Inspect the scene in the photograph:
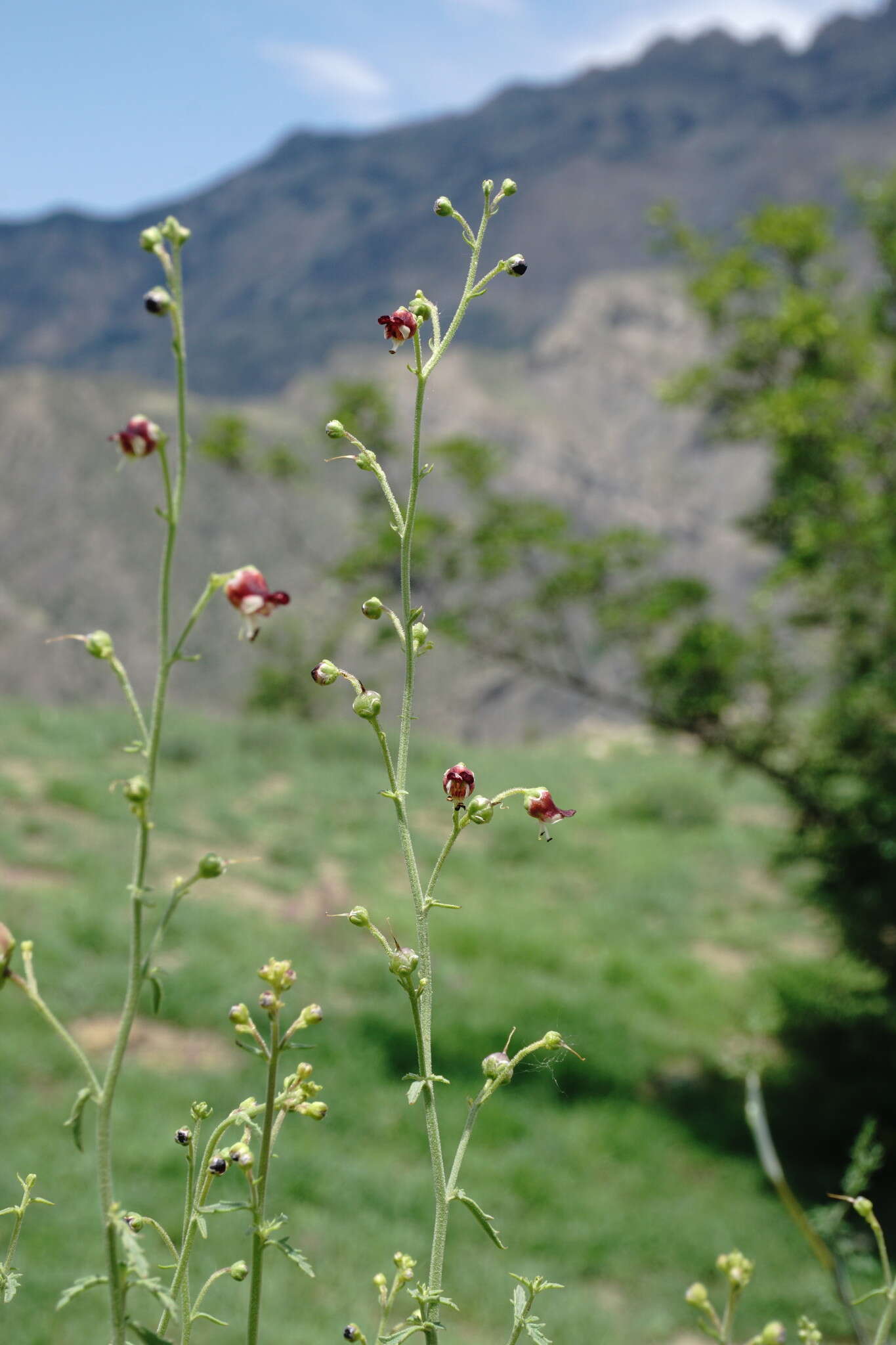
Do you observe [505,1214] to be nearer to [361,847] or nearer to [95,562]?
[361,847]

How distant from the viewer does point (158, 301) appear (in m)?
0.69

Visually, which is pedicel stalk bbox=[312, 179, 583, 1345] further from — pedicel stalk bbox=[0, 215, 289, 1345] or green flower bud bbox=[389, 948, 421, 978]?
pedicel stalk bbox=[0, 215, 289, 1345]

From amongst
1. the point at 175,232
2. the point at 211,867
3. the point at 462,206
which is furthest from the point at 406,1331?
the point at 462,206

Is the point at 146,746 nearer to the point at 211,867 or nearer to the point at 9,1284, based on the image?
the point at 211,867

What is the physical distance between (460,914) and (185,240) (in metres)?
9.71

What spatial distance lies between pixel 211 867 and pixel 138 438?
0.93 feet

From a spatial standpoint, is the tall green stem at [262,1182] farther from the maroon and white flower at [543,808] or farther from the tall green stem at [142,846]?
the maroon and white flower at [543,808]

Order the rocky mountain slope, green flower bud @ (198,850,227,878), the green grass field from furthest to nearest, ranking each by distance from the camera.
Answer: the rocky mountain slope → the green grass field → green flower bud @ (198,850,227,878)

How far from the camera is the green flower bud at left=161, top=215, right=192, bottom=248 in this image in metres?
0.66

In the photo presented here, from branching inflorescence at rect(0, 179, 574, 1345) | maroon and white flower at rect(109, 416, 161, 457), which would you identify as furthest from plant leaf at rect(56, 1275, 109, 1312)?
maroon and white flower at rect(109, 416, 161, 457)

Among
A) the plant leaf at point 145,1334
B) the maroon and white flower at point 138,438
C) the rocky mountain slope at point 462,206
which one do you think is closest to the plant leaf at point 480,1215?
the plant leaf at point 145,1334

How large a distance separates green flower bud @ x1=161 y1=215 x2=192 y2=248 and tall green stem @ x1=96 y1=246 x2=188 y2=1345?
0.02 metres

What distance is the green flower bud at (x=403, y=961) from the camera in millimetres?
718

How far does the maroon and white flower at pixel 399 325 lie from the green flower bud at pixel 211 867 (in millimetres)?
461
